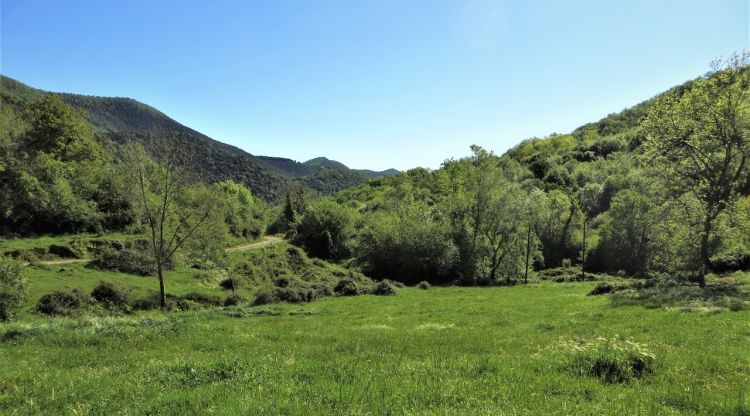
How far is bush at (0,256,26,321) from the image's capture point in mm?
22391

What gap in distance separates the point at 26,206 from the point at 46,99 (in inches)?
1034

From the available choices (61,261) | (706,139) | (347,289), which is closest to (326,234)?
(347,289)

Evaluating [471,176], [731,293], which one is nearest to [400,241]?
[471,176]

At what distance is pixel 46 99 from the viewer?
2532 inches

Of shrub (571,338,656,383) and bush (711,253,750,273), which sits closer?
shrub (571,338,656,383)

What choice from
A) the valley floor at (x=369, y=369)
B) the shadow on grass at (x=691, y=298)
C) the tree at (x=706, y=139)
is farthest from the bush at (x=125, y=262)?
the tree at (x=706, y=139)

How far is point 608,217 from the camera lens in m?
A: 75.9

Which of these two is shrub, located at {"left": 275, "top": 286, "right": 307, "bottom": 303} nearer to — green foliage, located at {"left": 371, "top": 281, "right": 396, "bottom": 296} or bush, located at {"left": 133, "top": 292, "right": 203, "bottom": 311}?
bush, located at {"left": 133, "top": 292, "right": 203, "bottom": 311}

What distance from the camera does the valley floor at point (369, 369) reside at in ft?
23.3

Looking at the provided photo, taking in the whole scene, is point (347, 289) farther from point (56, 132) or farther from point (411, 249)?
point (56, 132)

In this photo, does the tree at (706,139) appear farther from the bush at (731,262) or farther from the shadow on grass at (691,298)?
the bush at (731,262)

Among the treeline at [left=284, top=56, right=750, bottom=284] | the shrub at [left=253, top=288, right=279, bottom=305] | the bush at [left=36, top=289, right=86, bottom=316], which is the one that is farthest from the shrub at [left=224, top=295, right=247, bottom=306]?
the treeline at [left=284, top=56, right=750, bottom=284]

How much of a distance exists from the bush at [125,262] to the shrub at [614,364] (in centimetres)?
4246

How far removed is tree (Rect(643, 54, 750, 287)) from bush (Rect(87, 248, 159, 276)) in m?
46.4
